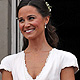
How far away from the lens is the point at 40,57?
2.65 m

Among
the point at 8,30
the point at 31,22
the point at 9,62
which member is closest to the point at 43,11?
the point at 31,22

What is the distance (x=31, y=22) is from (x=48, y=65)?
42 cm

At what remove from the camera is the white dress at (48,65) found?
253 centimetres

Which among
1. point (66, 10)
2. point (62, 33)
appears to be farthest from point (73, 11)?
point (62, 33)

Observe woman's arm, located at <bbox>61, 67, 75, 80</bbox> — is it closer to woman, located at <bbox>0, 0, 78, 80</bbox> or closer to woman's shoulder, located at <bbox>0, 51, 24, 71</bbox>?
woman, located at <bbox>0, 0, 78, 80</bbox>

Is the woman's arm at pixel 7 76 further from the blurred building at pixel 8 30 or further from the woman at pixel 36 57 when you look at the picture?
the blurred building at pixel 8 30

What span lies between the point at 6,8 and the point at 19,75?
210cm

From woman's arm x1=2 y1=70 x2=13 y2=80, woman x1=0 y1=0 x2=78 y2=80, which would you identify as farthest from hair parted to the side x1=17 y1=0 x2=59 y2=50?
woman's arm x1=2 y1=70 x2=13 y2=80

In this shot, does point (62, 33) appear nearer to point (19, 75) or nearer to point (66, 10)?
point (66, 10)

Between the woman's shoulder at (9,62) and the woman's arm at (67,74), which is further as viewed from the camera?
the woman's shoulder at (9,62)

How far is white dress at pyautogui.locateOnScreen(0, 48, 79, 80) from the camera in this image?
2531mm

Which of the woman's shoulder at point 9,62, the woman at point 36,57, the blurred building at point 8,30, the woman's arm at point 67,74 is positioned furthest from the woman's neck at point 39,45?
the blurred building at point 8,30

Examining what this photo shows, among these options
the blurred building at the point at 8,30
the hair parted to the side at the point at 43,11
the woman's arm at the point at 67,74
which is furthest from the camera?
the blurred building at the point at 8,30

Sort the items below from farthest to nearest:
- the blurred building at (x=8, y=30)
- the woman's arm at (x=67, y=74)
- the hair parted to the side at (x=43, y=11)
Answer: the blurred building at (x=8, y=30)
the hair parted to the side at (x=43, y=11)
the woman's arm at (x=67, y=74)
